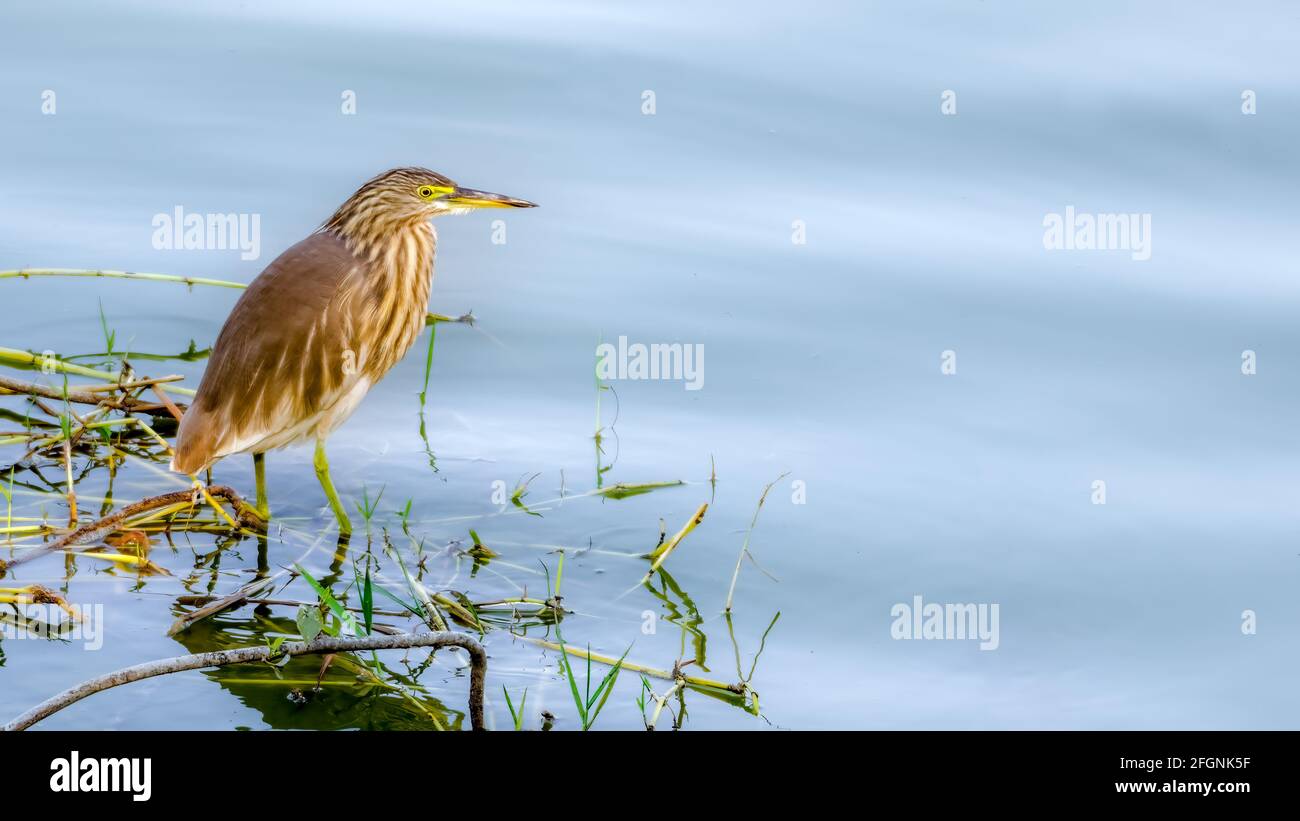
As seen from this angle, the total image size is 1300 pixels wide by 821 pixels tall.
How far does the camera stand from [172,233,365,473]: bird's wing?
20.7 ft

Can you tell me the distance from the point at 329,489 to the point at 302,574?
1.29 meters

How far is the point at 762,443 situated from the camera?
24.5 ft

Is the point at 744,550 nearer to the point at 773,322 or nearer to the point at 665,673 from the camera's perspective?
the point at 665,673

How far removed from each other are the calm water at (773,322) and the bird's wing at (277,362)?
16.1 inches

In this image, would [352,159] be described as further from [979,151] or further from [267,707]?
[267,707]

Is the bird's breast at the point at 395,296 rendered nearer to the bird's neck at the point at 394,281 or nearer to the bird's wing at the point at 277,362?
the bird's neck at the point at 394,281

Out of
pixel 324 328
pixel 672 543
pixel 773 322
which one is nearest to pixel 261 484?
pixel 324 328

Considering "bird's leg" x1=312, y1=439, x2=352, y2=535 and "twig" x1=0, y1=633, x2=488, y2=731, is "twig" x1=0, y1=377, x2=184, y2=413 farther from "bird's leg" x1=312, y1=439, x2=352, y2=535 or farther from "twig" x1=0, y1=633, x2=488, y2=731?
"twig" x1=0, y1=633, x2=488, y2=731

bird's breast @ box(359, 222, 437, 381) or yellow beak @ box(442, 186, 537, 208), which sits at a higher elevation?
yellow beak @ box(442, 186, 537, 208)

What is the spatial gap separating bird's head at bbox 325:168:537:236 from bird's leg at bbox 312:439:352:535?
2.89 ft

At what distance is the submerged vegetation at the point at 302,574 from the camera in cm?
525

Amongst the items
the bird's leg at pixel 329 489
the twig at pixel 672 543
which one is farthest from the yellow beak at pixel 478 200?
the twig at pixel 672 543

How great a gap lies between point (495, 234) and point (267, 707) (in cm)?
422

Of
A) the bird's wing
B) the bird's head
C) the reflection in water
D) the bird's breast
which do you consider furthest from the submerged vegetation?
the bird's head
